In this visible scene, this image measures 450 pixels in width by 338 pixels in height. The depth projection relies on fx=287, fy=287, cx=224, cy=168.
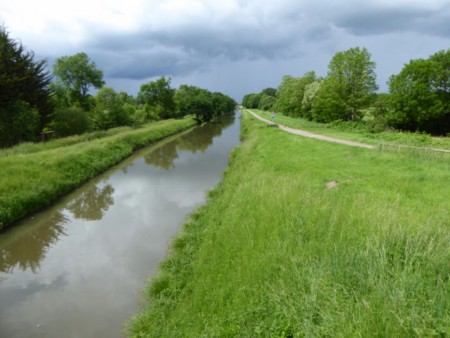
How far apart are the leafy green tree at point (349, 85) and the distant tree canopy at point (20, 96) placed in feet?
114

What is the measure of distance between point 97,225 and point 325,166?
11.4m

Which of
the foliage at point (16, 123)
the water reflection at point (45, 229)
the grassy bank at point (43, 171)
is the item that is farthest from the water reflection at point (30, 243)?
the foliage at point (16, 123)

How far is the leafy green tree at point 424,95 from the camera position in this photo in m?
31.2

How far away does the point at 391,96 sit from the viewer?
33.9 meters

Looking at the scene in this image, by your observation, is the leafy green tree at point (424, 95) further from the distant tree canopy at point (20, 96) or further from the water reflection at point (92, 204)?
the distant tree canopy at point (20, 96)

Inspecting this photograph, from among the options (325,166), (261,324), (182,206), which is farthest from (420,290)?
(182,206)

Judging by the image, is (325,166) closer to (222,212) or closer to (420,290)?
(222,212)

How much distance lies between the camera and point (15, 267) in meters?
9.83

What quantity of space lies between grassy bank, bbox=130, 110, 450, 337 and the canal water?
131cm

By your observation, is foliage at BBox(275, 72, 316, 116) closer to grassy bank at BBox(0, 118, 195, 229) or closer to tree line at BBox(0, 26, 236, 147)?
tree line at BBox(0, 26, 236, 147)

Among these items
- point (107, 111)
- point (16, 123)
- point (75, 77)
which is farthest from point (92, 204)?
point (75, 77)

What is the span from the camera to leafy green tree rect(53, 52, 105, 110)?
5034cm

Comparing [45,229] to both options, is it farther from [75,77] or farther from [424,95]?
[75,77]

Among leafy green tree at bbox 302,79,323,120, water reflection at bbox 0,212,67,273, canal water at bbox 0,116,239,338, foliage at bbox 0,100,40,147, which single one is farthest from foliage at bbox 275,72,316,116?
water reflection at bbox 0,212,67,273
